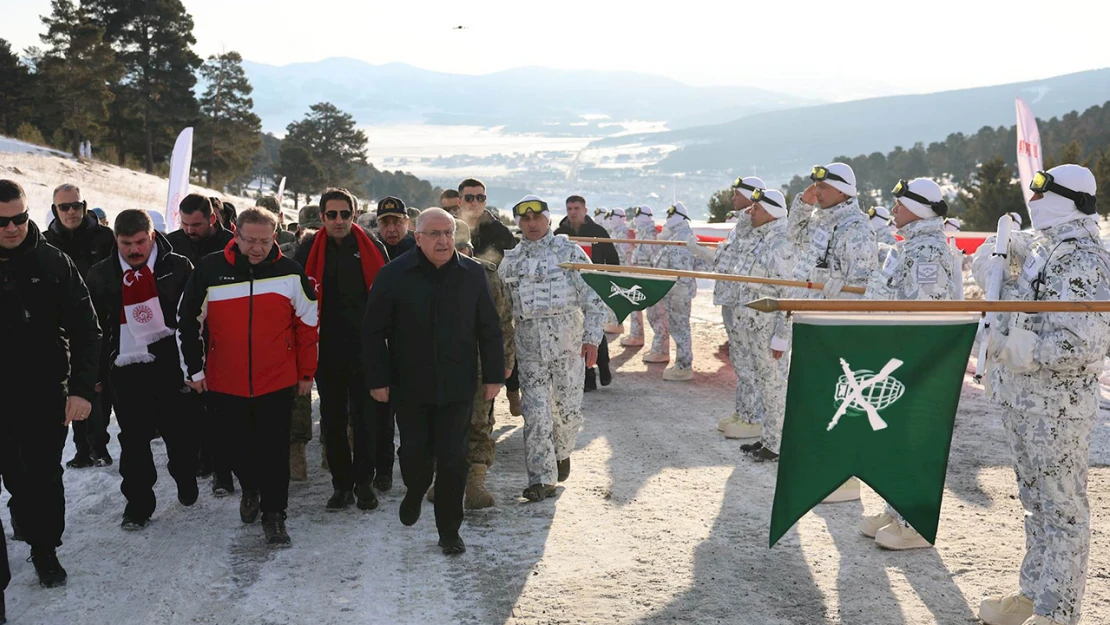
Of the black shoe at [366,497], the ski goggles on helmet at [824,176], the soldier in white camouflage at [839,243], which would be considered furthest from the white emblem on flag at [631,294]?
the black shoe at [366,497]

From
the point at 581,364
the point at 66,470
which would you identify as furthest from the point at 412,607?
the point at 66,470

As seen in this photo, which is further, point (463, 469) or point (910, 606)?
point (463, 469)

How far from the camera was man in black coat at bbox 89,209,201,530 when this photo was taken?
631 cm

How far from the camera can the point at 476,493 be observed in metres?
7.02

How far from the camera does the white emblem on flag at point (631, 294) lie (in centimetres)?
779

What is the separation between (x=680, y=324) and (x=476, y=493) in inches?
242

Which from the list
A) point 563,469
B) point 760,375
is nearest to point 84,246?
point 563,469

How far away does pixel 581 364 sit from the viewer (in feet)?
24.3

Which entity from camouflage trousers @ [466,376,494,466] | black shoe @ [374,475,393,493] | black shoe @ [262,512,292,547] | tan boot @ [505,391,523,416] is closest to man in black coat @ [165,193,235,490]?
black shoe @ [262,512,292,547]

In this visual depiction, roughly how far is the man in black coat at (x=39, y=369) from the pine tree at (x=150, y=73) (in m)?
53.2

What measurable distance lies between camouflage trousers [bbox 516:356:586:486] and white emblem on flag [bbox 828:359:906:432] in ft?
9.72

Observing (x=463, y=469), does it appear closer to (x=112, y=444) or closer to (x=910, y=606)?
(x=910, y=606)

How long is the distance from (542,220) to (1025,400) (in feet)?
12.2

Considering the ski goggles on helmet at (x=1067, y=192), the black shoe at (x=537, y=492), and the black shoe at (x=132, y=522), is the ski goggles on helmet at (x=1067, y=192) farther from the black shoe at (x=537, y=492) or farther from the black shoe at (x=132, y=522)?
the black shoe at (x=132, y=522)
